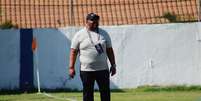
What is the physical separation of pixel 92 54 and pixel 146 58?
9.06m

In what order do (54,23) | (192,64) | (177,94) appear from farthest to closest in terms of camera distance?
(54,23) < (192,64) < (177,94)

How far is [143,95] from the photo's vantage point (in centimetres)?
1872

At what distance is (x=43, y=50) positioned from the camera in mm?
21266

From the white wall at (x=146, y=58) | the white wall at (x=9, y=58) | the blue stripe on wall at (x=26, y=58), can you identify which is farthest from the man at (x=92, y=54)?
the white wall at (x=9, y=58)

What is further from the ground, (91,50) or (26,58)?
(91,50)

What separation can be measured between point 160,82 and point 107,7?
7.14 meters

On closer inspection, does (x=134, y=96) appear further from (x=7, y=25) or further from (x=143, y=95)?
(x=7, y=25)

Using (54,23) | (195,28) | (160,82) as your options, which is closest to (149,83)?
(160,82)

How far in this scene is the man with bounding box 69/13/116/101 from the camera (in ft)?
40.2

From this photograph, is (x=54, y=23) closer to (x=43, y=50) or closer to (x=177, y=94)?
(x=43, y=50)

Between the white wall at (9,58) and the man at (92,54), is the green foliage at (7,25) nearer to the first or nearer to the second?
the white wall at (9,58)

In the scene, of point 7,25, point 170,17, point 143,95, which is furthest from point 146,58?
point 7,25

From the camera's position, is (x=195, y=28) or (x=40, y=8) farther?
(x=40, y=8)

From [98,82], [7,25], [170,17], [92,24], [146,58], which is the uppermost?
[170,17]
